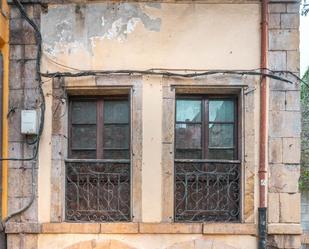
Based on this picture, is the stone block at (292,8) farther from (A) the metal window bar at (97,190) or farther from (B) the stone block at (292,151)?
(A) the metal window bar at (97,190)

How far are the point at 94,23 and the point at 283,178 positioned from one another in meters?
3.18

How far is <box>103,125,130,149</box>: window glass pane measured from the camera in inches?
213

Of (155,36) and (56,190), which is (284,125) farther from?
(56,190)

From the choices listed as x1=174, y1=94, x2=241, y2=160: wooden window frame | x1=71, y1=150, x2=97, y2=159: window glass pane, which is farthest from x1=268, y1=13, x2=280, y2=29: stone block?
x1=71, y1=150, x2=97, y2=159: window glass pane

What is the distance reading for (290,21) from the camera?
17.3ft

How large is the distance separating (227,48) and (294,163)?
172cm

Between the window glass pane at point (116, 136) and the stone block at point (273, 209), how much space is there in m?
2.01

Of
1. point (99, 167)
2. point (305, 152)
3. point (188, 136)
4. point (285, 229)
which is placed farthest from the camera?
point (305, 152)

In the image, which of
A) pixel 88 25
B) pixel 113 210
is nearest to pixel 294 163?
A: pixel 113 210

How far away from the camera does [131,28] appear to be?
5.30 m

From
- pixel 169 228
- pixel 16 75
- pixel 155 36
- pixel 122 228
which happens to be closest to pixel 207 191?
pixel 169 228

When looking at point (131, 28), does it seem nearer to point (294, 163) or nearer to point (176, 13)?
point (176, 13)

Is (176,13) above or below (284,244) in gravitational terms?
above

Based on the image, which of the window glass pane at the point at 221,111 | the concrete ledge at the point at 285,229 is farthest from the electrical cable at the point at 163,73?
the concrete ledge at the point at 285,229
